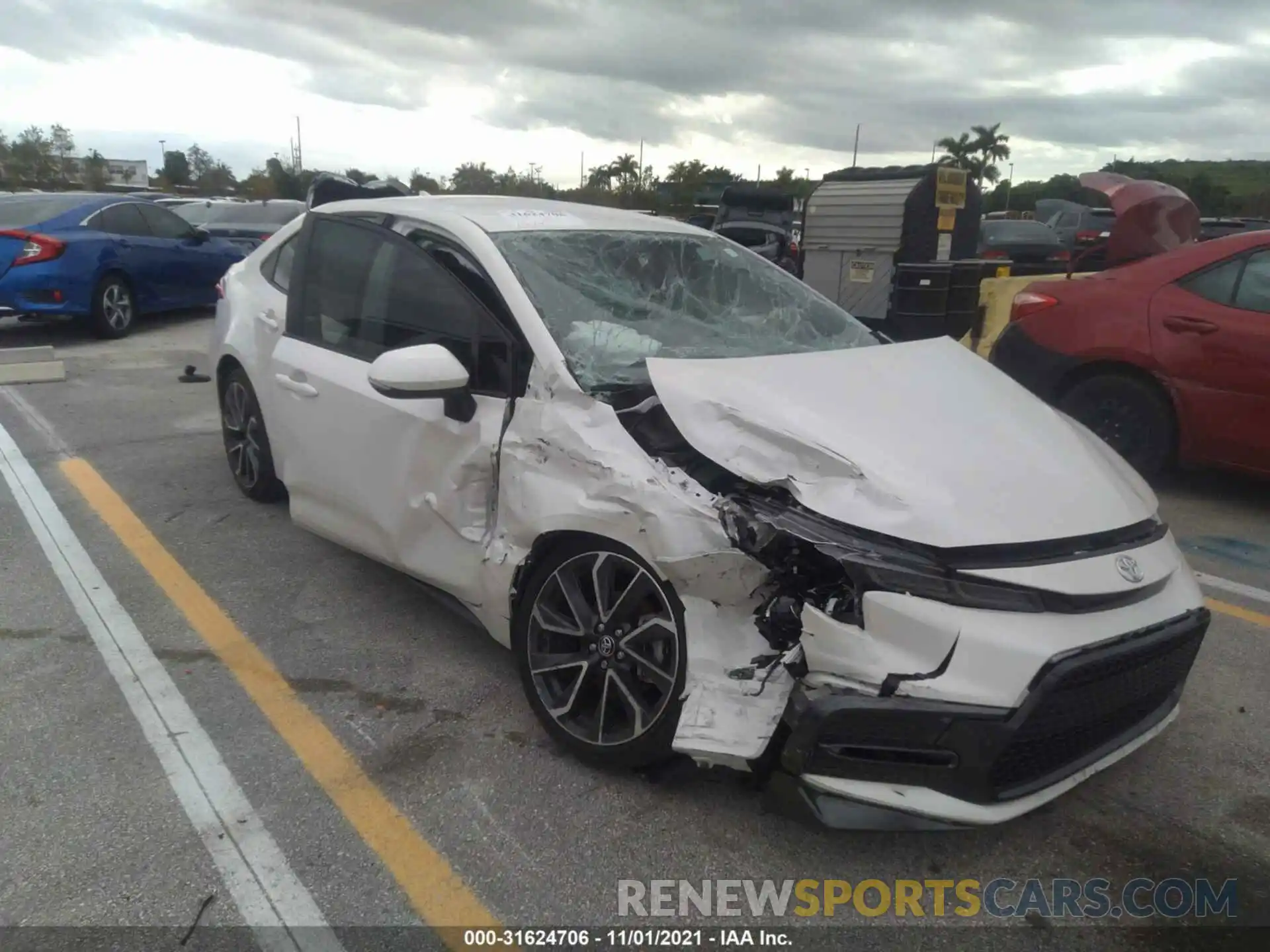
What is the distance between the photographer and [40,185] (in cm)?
3809

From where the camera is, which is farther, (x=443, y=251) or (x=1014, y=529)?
(x=443, y=251)

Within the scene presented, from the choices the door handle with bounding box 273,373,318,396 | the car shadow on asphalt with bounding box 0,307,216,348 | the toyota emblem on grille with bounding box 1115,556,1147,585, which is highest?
the door handle with bounding box 273,373,318,396

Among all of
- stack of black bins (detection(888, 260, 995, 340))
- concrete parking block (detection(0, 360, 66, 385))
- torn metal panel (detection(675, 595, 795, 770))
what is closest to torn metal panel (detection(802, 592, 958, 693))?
torn metal panel (detection(675, 595, 795, 770))

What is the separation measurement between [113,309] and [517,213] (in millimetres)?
8446

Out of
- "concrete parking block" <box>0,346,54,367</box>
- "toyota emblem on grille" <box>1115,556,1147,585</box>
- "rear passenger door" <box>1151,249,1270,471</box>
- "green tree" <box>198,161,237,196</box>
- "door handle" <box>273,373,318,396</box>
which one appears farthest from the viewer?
"green tree" <box>198,161,237,196</box>

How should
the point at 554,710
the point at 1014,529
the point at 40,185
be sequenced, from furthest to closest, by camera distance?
the point at 40,185
the point at 554,710
the point at 1014,529

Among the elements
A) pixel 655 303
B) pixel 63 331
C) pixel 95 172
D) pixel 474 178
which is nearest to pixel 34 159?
pixel 95 172

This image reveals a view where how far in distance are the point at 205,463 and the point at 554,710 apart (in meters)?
3.92

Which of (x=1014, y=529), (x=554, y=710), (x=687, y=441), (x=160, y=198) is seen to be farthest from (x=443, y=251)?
(x=160, y=198)

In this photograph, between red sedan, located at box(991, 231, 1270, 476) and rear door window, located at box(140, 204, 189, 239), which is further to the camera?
rear door window, located at box(140, 204, 189, 239)

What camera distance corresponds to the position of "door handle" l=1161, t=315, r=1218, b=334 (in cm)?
514

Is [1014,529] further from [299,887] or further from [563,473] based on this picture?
[299,887]

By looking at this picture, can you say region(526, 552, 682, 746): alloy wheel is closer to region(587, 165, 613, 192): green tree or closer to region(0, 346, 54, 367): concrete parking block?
region(0, 346, 54, 367): concrete parking block

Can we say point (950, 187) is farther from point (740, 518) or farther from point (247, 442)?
point (740, 518)
